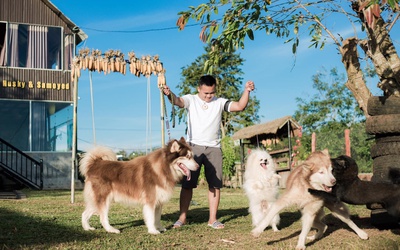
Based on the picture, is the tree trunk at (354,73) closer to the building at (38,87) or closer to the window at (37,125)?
the building at (38,87)

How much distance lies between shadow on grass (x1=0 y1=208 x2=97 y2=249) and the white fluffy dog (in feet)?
7.64

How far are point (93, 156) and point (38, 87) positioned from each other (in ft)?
50.9

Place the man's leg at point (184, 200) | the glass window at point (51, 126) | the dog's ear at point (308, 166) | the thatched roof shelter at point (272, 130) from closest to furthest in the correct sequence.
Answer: the dog's ear at point (308, 166) → the man's leg at point (184, 200) → the thatched roof shelter at point (272, 130) → the glass window at point (51, 126)

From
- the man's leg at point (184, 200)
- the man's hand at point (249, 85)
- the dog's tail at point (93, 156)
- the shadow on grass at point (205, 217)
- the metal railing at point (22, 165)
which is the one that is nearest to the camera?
the man's hand at point (249, 85)

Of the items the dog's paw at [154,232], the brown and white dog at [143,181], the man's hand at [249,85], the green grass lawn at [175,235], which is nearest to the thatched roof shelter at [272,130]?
the green grass lawn at [175,235]

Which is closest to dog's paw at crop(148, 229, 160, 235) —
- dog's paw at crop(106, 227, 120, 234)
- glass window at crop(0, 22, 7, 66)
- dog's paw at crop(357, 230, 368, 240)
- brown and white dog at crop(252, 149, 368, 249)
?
dog's paw at crop(106, 227, 120, 234)

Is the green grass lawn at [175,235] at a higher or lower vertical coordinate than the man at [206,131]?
lower

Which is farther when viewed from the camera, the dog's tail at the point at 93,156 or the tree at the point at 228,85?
the tree at the point at 228,85

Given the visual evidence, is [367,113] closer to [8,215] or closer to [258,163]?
[258,163]

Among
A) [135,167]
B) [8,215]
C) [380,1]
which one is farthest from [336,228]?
[8,215]

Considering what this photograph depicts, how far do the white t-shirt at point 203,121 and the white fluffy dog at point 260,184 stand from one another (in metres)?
0.66

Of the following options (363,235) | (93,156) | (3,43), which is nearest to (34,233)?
(93,156)

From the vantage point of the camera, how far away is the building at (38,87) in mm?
20812

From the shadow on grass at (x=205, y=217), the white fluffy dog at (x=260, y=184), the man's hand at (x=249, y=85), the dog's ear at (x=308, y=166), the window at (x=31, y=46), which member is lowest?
the shadow on grass at (x=205, y=217)
